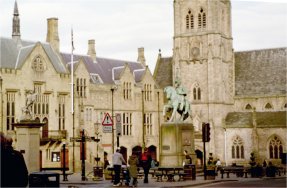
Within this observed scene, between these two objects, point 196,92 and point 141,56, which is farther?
point 141,56

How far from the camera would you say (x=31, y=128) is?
28.4 m

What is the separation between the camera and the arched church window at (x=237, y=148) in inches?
2655

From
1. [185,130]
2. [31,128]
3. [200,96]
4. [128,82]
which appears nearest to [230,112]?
[200,96]

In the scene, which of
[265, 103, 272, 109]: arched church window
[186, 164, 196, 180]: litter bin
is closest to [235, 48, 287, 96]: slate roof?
[265, 103, 272, 109]: arched church window

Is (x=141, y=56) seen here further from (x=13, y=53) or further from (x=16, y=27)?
(x=13, y=53)

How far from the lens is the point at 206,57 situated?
232 ft

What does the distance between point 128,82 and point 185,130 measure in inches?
1197

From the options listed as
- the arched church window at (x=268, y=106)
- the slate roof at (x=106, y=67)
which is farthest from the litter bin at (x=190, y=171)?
the arched church window at (x=268, y=106)

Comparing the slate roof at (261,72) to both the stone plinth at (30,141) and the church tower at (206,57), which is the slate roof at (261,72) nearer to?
the church tower at (206,57)

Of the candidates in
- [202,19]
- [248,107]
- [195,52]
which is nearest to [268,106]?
[248,107]

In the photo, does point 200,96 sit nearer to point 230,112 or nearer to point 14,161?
point 230,112

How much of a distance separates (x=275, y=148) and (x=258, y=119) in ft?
12.8

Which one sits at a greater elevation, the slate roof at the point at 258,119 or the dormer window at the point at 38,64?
the dormer window at the point at 38,64

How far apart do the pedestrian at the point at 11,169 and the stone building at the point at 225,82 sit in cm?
5546
